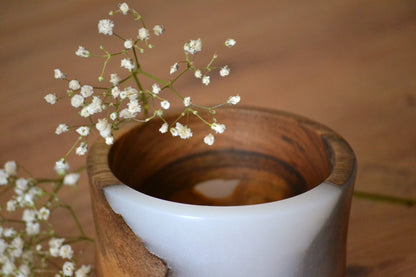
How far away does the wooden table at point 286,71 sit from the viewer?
0.80 meters

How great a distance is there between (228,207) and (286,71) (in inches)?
28.7

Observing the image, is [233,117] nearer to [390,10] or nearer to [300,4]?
[300,4]

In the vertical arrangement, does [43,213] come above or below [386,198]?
above

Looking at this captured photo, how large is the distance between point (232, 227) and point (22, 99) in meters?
0.71

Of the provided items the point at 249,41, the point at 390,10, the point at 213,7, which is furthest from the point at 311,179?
the point at 390,10

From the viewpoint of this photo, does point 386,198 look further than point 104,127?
Yes

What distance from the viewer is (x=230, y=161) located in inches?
23.8

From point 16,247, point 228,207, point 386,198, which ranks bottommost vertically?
point 386,198

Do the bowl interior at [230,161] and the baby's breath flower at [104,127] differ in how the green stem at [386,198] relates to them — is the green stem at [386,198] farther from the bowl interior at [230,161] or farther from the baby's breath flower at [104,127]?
the baby's breath flower at [104,127]

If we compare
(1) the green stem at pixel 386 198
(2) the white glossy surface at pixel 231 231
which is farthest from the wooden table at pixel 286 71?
(2) the white glossy surface at pixel 231 231

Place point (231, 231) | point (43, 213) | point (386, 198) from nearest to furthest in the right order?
point (231, 231)
point (43, 213)
point (386, 198)

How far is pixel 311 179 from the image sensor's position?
55 cm

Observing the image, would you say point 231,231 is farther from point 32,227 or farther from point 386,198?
point 386,198

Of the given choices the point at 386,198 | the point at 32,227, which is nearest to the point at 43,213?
the point at 32,227
